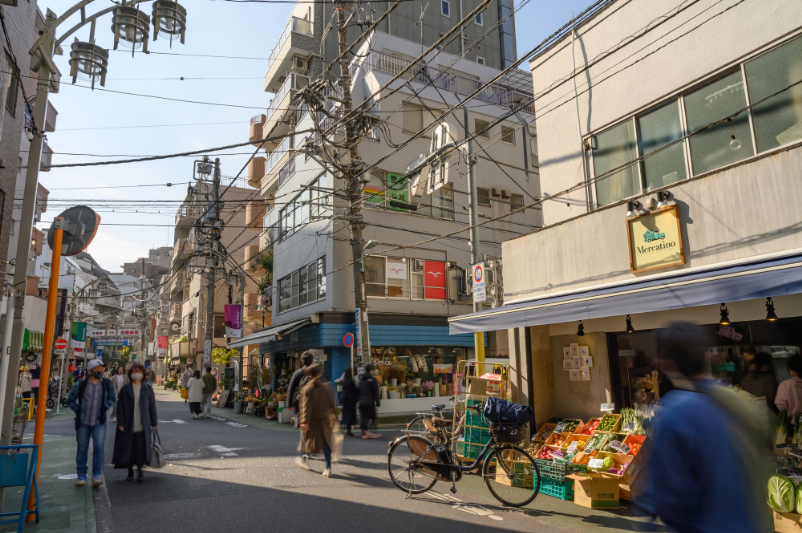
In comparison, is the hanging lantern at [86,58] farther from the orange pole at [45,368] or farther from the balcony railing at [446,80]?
the balcony railing at [446,80]

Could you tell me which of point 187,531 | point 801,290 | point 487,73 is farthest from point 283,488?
point 487,73

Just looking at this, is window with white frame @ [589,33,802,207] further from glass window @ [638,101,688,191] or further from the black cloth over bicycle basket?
the black cloth over bicycle basket

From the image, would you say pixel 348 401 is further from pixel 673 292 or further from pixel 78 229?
pixel 673 292

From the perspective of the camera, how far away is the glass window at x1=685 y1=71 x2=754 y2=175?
7.63 metres

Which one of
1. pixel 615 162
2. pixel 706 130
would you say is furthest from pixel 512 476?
pixel 706 130

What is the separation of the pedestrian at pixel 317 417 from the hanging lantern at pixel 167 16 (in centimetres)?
612

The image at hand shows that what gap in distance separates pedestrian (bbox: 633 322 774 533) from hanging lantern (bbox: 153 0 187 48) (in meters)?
8.49

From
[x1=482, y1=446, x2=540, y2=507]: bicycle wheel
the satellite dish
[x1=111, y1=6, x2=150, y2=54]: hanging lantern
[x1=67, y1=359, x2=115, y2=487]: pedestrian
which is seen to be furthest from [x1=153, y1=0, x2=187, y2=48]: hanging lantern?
[x1=482, y1=446, x2=540, y2=507]: bicycle wheel

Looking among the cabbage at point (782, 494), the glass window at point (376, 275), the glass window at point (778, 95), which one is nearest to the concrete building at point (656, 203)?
the glass window at point (778, 95)

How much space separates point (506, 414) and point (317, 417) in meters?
3.24

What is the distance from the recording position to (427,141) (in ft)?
78.9

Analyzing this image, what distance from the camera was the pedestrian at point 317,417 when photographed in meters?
8.78

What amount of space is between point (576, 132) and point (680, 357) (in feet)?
26.8

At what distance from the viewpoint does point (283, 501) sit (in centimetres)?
702
